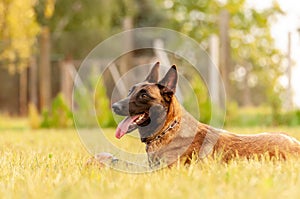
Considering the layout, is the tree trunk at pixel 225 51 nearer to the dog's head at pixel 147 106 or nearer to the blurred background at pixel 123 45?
the blurred background at pixel 123 45

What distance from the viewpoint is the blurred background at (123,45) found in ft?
51.0

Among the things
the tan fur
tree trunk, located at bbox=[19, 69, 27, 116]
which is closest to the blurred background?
tree trunk, located at bbox=[19, 69, 27, 116]

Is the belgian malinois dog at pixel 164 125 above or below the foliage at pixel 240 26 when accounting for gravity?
below

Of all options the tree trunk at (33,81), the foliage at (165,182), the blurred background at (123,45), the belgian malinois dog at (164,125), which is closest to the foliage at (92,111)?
the blurred background at (123,45)

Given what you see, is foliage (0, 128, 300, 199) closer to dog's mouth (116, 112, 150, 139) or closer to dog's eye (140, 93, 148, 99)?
dog's mouth (116, 112, 150, 139)

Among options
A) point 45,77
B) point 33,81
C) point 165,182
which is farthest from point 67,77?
point 165,182

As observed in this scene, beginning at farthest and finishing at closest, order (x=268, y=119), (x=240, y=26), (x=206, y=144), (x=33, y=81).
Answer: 1. (x=33, y=81)
2. (x=240, y=26)
3. (x=268, y=119)
4. (x=206, y=144)

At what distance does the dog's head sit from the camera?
4.57 metres

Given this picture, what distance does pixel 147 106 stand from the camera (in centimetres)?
459

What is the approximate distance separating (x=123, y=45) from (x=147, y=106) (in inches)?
589

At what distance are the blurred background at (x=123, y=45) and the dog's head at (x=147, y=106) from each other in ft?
31.2

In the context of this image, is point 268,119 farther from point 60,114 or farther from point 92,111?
point 60,114

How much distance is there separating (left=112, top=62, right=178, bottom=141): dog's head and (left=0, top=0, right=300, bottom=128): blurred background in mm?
9514

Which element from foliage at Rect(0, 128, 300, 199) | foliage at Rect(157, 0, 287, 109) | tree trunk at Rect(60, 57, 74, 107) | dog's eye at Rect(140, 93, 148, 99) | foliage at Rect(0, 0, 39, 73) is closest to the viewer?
foliage at Rect(0, 128, 300, 199)
